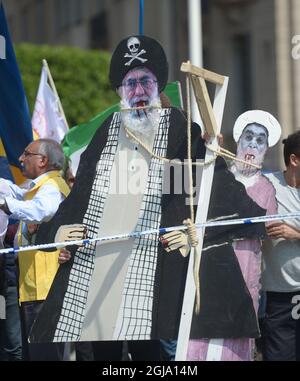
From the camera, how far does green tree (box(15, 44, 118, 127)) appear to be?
18375mm

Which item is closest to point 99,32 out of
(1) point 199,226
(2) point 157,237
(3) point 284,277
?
(3) point 284,277

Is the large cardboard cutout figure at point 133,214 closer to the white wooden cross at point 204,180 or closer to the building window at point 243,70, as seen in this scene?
the white wooden cross at point 204,180

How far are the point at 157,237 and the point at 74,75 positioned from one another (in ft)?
45.5

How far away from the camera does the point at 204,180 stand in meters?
5.14

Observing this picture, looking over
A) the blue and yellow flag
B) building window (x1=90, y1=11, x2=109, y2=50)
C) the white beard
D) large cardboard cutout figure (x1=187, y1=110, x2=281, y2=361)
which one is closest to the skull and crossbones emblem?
the white beard

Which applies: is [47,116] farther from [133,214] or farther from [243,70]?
[243,70]

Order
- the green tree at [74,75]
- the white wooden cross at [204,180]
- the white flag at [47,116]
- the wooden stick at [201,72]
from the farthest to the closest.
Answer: the green tree at [74,75] < the white flag at [47,116] < the white wooden cross at [204,180] < the wooden stick at [201,72]

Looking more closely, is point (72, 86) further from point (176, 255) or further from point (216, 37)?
point (176, 255)

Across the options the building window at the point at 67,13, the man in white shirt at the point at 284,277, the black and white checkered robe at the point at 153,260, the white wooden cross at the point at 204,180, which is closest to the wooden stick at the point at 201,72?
the white wooden cross at the point at 204,180

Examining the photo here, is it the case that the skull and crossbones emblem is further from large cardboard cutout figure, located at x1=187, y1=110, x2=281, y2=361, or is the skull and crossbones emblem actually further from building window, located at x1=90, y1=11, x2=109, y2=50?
building window, located at x1=90, y1=11, x2=109, y2=50

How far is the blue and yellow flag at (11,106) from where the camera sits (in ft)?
22.1

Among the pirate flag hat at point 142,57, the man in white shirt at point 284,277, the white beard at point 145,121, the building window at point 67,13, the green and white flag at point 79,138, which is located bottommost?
the man in white shirt at point 284,277

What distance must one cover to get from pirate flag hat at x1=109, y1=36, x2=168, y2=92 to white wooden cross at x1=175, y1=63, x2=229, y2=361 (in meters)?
0.34

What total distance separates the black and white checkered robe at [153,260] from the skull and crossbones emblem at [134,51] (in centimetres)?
31
